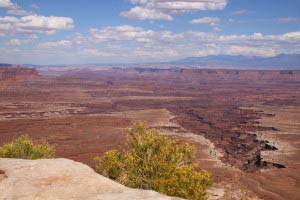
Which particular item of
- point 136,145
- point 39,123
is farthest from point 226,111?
point 136,145

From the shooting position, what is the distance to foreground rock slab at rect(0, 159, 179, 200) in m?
16.3

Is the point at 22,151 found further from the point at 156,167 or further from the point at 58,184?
the point at 58,184

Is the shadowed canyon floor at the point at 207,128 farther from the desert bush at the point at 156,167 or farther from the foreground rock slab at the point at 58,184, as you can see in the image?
the foreground rock slab at the point at 58,184

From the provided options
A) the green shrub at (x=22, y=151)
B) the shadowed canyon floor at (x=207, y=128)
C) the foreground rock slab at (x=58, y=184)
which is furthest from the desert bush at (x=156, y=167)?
the shadowed canyon floor at (x=207, y=128)

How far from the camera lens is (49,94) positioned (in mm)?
165000

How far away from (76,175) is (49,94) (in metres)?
151

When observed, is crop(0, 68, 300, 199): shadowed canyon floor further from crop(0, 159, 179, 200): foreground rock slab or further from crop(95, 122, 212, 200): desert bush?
crop(0, 159, 179, 200): foreground rock slab

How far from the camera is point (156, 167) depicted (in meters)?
25.1

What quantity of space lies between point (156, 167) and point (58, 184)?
28.3 ft

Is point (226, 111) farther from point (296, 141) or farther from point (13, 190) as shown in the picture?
point (13, 190)

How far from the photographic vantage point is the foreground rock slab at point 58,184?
16281mm

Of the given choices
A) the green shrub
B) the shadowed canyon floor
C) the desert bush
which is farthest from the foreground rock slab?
the shadowed canyon floor

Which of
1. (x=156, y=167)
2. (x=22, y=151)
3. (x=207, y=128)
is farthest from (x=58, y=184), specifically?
(x=207, y=128)

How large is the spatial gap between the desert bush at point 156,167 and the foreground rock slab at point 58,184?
195 inches
